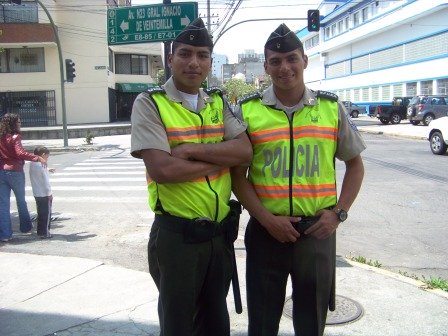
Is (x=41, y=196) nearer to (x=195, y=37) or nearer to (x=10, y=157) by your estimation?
(x=10, y=157)

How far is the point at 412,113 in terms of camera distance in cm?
2891

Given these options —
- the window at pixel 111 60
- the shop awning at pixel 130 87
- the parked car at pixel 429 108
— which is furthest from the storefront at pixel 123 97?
the parked car at pixel 429 108

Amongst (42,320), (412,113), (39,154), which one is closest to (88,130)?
(412,113)

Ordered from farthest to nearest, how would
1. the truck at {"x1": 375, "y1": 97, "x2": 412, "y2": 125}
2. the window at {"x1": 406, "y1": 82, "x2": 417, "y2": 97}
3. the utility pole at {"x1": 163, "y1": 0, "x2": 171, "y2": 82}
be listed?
1. the window at {"x1": 406, "y1": 82, "x2": 417, "y2": 97}
2. the truck at {"x1": 375, "y1": 97, "x2": 412, "y2": 125}
3. the utility pole at {"x1": 163, "y1": 0, "x2": 171, "y2": 82}

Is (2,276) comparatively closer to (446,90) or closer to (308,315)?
(308,315)

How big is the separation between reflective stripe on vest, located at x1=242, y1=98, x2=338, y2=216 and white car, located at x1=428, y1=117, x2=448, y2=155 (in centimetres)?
1328

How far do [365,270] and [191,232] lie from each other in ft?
10.1

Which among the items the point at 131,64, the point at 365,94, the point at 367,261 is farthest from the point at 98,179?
the point at 365,94

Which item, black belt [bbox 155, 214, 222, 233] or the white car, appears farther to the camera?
the white car

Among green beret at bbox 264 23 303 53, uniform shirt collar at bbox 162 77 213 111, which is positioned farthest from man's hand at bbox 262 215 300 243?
green beret at bbox 264 23 303 53

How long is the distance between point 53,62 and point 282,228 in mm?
34986

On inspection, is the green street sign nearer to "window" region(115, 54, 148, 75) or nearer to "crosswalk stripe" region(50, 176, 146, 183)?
"crosswalk stripe" region(50, 176, 146, 183)

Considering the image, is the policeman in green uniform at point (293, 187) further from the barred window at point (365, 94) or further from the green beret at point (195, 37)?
the barred window at point (365, 94)

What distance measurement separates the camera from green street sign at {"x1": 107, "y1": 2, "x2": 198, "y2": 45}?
5293 millimetres
